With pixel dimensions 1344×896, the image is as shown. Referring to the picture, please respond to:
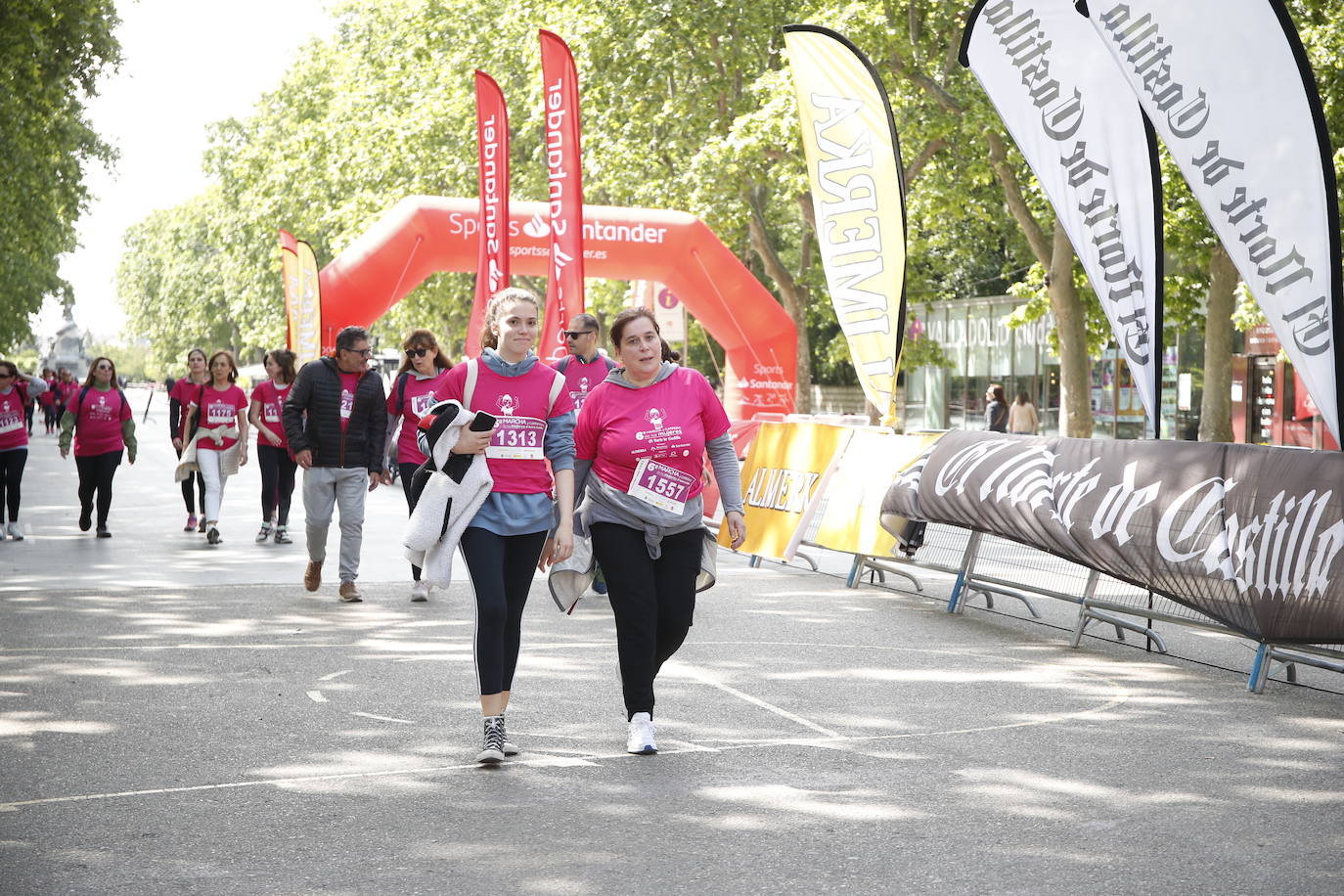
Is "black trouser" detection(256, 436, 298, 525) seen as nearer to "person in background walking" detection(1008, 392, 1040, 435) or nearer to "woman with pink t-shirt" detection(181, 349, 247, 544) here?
"woman with pink t-shirt" detection(181, 349, 247, 544)

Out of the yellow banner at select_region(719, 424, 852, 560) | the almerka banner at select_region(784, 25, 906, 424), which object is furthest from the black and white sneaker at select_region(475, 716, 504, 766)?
the almerka banner at select_region(784, 25, 906, 424)

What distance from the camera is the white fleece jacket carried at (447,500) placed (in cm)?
598

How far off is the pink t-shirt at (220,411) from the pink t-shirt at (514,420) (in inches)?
372

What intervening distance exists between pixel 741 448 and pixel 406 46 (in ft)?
Result: 88.7

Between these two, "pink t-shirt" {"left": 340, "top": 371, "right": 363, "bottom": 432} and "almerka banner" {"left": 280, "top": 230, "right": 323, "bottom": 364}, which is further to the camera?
"almerka banner" {"left": 280, "top": 230, "right": 323, "bottom": 364}

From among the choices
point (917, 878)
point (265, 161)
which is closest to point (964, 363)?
point (265, 161)

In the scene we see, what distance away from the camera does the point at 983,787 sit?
18.7ft

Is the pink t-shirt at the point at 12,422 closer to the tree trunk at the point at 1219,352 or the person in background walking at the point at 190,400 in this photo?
the person in background walking at the point at 190,400

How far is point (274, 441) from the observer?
1473cm

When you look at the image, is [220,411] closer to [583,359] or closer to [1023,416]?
[583,359]

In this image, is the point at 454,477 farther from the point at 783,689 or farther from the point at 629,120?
the point at 629,120

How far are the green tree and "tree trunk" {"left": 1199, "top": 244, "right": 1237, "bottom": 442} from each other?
672 inches

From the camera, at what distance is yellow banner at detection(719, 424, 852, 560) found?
12469 millimetres

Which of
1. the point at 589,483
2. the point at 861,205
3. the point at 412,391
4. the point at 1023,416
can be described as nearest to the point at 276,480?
the point at 412,391
